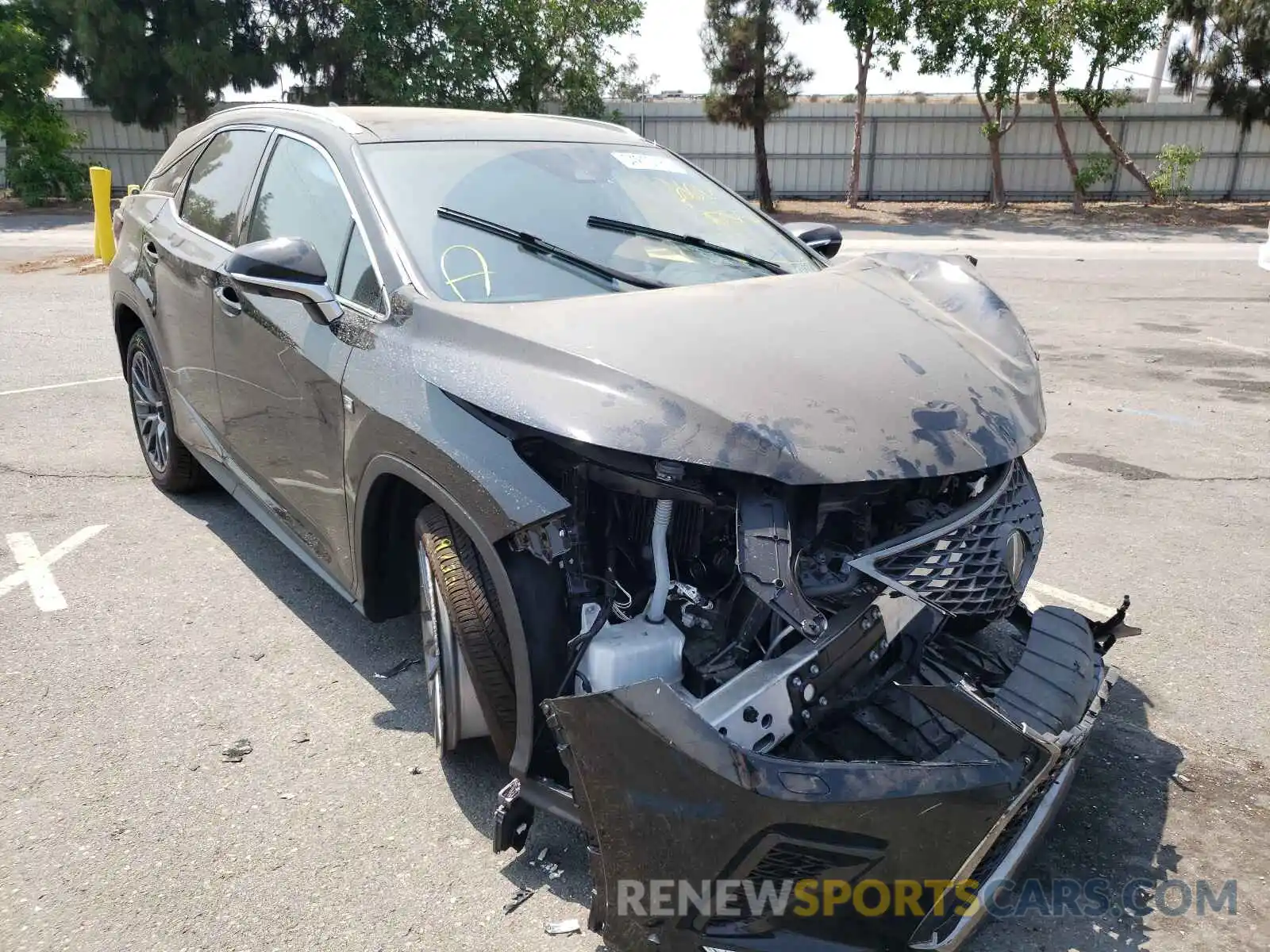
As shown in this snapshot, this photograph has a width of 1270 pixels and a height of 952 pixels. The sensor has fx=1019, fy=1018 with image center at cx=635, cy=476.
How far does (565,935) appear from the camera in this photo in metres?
2.48

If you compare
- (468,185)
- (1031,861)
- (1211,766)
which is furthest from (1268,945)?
(468,185)

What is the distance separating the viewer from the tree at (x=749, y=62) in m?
24.4

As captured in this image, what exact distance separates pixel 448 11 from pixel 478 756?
949 inches

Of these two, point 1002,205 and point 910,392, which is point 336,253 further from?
point 1002,205

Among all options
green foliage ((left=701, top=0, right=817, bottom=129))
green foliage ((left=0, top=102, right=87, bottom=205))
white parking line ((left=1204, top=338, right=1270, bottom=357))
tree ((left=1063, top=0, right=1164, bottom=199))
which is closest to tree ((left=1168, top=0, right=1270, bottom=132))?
tree ((left=1063, top=0, right=1164, bottom=199))

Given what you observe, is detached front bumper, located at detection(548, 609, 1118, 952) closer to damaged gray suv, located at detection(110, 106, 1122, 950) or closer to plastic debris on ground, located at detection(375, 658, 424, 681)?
damaged gray suv, located at detection(110, 106, 1122, 950)

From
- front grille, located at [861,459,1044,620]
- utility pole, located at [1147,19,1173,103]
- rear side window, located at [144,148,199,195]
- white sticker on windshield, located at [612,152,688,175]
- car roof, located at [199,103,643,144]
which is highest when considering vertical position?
utility pole, located at [1147,19,1173,103]

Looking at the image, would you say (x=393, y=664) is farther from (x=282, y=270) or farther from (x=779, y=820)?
(x=779, y=820)

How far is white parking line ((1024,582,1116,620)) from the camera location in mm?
4109

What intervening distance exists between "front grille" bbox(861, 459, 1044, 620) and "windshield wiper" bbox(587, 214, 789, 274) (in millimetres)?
1396

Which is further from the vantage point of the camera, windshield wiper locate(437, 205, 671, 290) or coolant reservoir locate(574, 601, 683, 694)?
windshield wiper locate(437, 205, 671, 290)

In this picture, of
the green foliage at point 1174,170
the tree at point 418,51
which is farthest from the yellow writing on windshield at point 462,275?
the green foliage at point 1174,170

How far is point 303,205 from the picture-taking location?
3633mm

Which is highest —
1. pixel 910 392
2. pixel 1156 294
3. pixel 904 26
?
pixel 904 26
